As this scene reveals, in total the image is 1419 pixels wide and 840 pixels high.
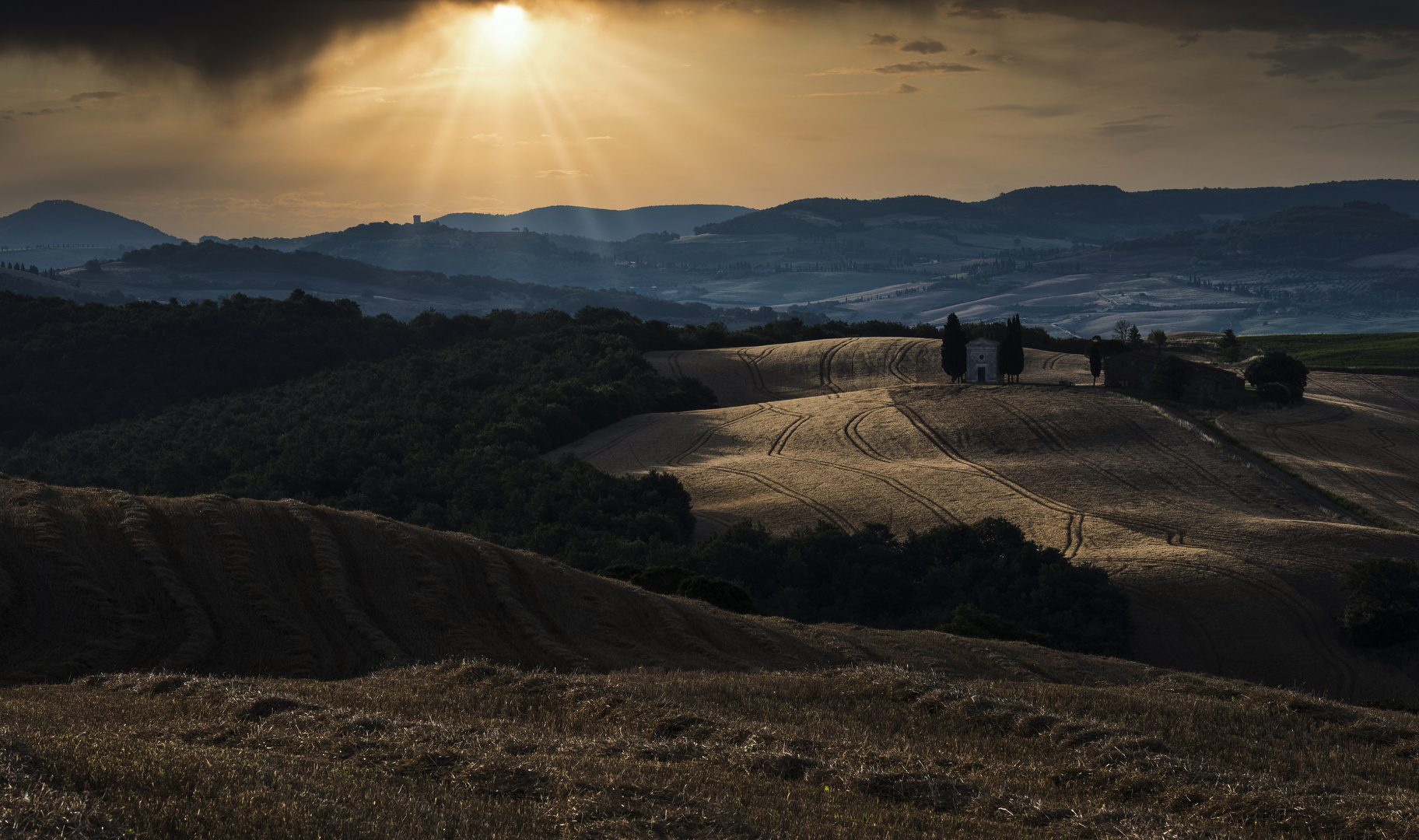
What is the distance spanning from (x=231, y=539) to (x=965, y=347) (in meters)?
90.2

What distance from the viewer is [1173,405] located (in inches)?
3590

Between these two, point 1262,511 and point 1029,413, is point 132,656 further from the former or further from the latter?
point 1029,413

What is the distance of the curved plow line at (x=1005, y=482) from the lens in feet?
198

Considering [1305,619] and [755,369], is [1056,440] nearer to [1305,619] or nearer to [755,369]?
[1305,619]

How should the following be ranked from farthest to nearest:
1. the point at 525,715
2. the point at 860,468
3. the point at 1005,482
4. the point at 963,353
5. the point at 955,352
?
the point at 963,353, the point at 955,352, the point at 860,468, the point at 1005,482, the point at 525,715

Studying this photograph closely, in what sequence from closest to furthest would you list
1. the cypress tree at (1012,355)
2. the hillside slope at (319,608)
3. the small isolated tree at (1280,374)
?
the hillside slope at (319,608)
the small isolated tree at (1280,374)
the cypress tree at (1012,355)

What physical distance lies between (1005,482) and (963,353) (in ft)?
117

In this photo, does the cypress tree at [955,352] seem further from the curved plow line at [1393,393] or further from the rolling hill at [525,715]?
the rolling hill at [525,715]

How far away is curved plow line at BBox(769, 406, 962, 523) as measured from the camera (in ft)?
215

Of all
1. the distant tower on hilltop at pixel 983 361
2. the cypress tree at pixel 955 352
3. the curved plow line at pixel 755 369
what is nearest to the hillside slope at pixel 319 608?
the cypress tree at pixel 955 352

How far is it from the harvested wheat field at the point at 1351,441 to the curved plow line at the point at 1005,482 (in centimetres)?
2037

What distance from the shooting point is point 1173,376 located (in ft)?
307

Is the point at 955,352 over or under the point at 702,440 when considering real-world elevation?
over

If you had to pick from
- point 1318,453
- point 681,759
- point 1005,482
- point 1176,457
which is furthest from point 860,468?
point 681,759
